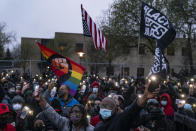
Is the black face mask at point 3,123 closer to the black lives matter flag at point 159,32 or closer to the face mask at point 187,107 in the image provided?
the face mask at point 187,107

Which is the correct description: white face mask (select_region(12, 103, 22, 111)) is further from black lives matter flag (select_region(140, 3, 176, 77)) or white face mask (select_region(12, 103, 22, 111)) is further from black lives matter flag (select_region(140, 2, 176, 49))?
black lives matter flag (select_region(140, 2, 176, 49))

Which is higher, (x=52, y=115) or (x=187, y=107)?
(x=52, y=115)

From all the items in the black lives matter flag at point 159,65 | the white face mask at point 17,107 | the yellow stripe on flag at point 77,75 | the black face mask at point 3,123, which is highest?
the black lives matter flag at point 159,65

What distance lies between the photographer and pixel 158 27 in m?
7.47

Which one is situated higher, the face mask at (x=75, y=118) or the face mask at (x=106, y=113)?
the face mask at (x=106, y=113)

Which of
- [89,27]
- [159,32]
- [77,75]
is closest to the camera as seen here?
[77,75]

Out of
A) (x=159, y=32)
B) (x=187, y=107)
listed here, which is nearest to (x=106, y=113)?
(x=187, y=107)

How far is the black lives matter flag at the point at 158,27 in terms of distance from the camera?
7.32 metres

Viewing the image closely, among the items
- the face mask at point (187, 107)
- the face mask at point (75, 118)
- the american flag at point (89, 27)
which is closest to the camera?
the face mask at point (75, 118)

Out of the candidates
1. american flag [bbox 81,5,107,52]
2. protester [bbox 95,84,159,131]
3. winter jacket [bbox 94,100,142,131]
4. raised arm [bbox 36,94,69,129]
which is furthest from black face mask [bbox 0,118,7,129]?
american flag [bbox 81,5,107,52]

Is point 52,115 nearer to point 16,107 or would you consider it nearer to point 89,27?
point 16,107

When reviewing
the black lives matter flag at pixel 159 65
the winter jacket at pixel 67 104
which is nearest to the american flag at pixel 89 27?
the black lives matter flag at pixel 159 65

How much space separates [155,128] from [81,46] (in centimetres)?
3743

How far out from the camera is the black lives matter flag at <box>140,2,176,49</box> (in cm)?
732
